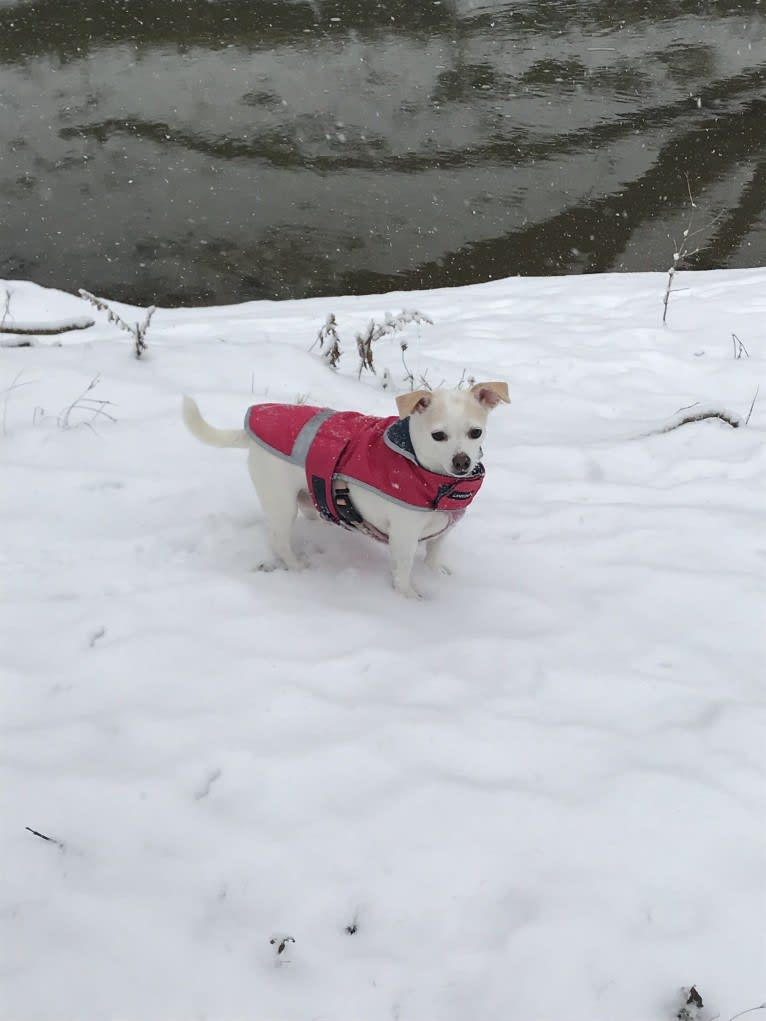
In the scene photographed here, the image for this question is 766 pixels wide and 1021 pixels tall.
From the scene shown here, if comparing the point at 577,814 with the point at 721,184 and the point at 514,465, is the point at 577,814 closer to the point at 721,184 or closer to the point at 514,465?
the point at 514,465

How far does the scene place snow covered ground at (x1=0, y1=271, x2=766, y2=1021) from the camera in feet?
5.73

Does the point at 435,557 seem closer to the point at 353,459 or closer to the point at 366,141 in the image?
the point at 353,459

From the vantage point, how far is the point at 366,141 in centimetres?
1010

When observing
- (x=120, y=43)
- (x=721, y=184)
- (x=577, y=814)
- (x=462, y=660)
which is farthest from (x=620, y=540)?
(x=120, y=43)

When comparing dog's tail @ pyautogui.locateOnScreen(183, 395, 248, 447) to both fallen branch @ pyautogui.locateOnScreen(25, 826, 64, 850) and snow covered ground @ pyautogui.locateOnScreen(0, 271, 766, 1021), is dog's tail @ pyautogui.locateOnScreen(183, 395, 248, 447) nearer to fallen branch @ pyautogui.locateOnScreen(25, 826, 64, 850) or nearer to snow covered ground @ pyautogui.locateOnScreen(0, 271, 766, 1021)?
snow covered ground @ pyautogui.locateOnScreen(0, 271, 766, 1021)

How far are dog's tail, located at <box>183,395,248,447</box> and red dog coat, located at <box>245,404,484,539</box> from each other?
10 cm

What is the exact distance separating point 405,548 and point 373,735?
99 cm

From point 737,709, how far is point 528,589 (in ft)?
3.31

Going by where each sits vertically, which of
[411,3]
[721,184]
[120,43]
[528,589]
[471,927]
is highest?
[411,3]

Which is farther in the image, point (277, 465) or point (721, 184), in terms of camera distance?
point (721, 184)

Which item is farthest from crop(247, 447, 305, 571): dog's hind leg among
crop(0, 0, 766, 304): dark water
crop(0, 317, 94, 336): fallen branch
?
crop(0, 0, 766, 304): dark water

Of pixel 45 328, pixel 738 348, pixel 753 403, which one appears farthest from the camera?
pixel 45 328

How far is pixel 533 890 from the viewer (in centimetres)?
191

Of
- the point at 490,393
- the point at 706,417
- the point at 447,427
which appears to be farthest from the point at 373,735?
the point at 706,417
